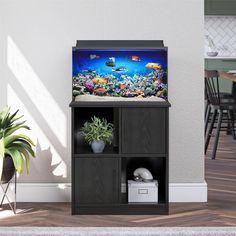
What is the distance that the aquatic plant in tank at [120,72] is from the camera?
12.6 feet

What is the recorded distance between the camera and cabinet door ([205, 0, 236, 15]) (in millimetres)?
9016

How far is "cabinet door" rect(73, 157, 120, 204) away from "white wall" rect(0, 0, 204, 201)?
1.22ft

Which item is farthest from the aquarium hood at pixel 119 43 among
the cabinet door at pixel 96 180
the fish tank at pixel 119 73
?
the cabinet door at pixel 96 180

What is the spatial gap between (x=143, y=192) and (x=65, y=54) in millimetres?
980

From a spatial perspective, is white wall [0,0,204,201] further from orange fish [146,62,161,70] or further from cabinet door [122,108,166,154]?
cabinet door [122,108,166,154]

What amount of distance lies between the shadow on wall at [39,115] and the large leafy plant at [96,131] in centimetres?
28

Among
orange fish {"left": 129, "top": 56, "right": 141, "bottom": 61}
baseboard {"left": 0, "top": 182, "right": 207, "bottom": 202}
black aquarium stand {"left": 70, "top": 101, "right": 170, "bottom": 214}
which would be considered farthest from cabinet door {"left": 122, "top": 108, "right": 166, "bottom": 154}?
baseboard {"left": 0, "top": 182, "right": 207, "bottom": 202}

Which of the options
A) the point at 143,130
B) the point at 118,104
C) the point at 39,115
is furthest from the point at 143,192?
the point at 39,115

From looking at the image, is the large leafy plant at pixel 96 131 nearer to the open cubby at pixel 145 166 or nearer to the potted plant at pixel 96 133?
the potted plant at pixel 96 133

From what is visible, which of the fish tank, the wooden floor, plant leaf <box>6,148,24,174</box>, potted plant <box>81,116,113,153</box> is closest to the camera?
the wooden floor

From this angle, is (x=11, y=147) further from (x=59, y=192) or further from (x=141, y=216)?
(x=141, y=216)

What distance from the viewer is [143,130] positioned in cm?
367

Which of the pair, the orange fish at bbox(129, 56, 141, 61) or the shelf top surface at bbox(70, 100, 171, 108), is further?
the orange fish at bbox(129, 56, 141, 61)

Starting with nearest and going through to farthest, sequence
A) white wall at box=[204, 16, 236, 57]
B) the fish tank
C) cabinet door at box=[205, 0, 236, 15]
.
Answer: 1. the fish tank
2. cabinet door at box=[205, 0, 236, 15]
3. white wall at box=[204, 16, 236, 57]
